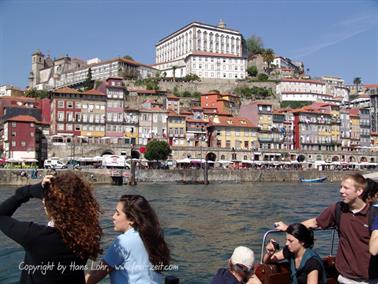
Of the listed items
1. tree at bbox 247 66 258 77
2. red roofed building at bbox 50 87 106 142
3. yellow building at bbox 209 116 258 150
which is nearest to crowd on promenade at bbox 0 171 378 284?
red roofed building at bbox 50 87 106 142

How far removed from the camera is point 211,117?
7838cm

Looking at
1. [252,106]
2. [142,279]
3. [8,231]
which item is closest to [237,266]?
[142,279]

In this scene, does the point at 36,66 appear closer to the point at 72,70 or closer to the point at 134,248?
the point at 72,70

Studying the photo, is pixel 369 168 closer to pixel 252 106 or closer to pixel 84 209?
pixel 252 106

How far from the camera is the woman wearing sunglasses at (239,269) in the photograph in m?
3.94

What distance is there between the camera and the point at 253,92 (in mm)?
101062

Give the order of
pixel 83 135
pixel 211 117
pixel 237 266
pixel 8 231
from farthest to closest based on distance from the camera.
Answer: pixel 211 117 < pixel 83 135 < pixel 237 266 < pixel 8 231

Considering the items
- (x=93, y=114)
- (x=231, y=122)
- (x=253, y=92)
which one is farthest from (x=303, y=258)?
(x=253, y=92)

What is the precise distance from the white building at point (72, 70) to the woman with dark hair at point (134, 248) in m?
95.8

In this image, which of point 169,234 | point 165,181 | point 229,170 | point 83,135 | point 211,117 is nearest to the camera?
point 169,234

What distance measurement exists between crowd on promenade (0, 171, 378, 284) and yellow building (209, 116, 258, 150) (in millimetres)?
69472

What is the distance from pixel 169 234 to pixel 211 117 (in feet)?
206

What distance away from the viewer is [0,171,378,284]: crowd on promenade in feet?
11.1

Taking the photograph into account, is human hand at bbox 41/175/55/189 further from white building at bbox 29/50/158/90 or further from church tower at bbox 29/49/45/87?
church tower at bbox 29/49/45/87
